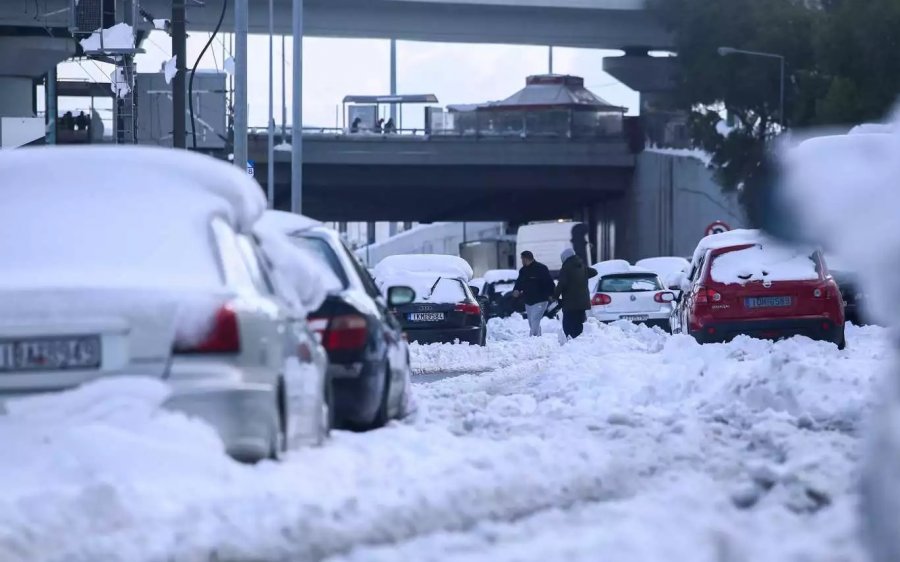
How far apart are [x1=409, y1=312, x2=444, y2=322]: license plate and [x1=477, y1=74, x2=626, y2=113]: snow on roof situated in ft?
141

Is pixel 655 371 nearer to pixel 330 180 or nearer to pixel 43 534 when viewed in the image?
pixel 43 534

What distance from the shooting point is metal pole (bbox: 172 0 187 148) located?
28578 mm

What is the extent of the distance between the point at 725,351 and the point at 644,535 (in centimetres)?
1212

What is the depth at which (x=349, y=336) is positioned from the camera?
10.7m

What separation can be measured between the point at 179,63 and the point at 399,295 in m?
17.7

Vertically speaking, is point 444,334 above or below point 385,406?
below

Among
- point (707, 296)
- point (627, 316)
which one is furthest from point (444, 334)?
point (627, 316)

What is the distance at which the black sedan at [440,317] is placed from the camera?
92.5 ft

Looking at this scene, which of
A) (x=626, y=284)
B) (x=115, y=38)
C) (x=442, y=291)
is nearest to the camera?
(x=442, y=291)

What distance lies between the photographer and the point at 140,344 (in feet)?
23.9

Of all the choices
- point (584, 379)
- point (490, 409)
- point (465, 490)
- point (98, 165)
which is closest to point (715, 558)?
point (465, 490)

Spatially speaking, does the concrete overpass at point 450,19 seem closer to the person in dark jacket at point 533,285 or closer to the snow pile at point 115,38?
the snow pile at point 115,38

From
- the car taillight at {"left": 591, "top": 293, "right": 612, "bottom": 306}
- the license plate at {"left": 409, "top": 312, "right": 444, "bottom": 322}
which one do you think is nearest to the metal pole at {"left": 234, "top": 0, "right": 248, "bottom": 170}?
the license plate at {"left": 409, "top": 312, "right": 444, "bottom": 322}

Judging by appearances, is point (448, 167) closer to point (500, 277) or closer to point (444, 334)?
point (500, 277)
